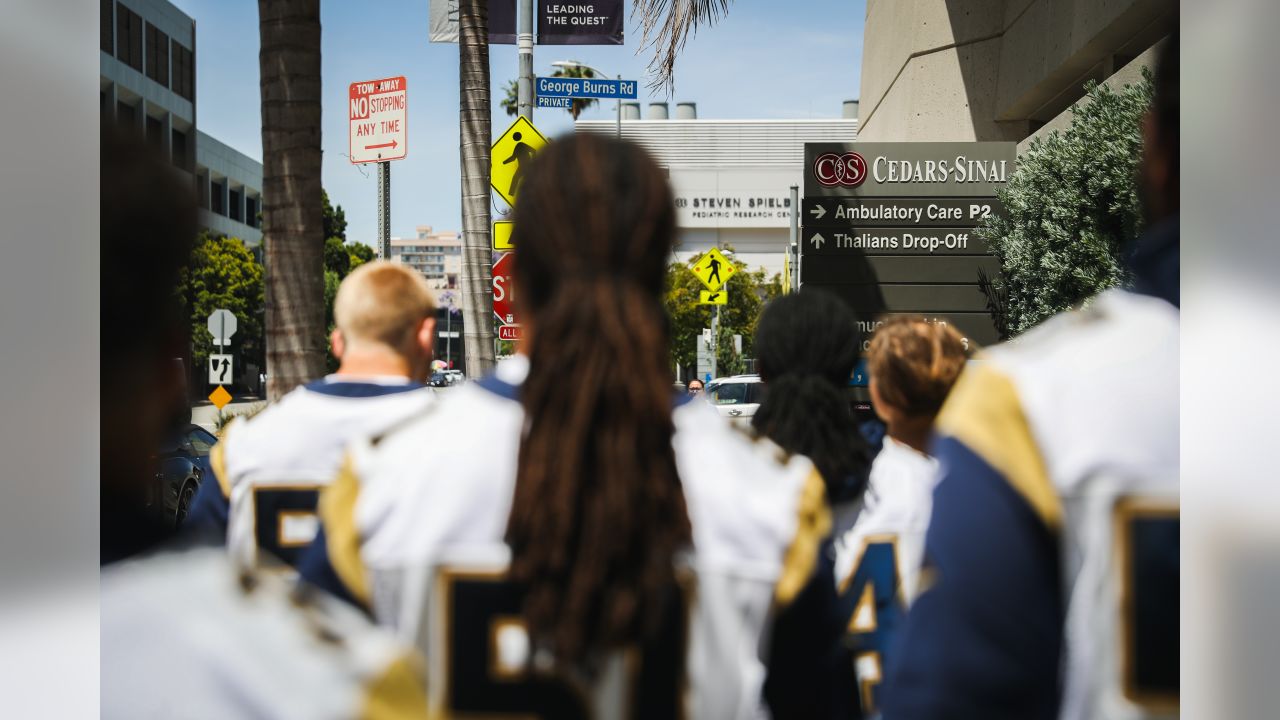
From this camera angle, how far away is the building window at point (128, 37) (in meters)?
31.1

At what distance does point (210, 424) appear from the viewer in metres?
27.1

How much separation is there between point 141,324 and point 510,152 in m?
7.53

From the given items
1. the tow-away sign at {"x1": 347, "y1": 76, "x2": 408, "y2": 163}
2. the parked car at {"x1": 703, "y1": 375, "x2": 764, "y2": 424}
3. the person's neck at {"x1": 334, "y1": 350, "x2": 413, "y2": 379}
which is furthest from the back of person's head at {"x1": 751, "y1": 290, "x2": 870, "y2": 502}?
the parked car at {"x1": 703, "y1": 375, "x2": 764, "y2": 424}

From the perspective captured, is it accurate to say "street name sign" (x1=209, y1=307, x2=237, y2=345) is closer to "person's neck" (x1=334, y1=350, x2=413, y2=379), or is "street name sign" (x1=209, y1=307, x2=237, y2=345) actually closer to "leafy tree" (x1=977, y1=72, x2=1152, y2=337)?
"leafy tree" (x1=977, y1=72, x2=1152, y2=337)

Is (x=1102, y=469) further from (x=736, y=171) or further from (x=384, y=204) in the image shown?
(x=736, y=171)

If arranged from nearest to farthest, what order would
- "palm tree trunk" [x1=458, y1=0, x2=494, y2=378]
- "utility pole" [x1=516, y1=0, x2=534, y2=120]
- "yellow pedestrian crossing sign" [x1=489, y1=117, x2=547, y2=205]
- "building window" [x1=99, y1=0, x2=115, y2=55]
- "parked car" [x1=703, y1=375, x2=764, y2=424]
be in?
"building window" [x1=99, y1=0, x2=115, y2=55]
"yellow pedestrian crossing sign" [x1=489, y1=117, x2=547, y2=205]
"palm tree trunk" [x1=458, y1=0, x2=494, y2=378]
"utility pole" [x1=516, y1=0, x2=534, y2=120]
"parked car" [x1=703, y1=375, x2=764, y2=424]

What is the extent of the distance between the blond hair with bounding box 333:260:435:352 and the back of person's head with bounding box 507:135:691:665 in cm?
205

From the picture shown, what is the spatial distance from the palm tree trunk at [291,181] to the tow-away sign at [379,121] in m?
3.49

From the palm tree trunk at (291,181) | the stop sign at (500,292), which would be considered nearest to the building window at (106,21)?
the palm tree trunk at (291,181)

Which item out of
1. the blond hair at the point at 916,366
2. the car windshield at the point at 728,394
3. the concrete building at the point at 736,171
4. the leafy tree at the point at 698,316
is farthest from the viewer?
the concrete building at the point at 736,171

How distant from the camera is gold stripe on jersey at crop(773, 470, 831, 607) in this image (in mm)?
1519

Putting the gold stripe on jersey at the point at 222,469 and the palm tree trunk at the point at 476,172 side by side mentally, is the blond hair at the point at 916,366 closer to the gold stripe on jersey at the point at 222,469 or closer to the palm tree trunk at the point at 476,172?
the gold stripe on jersey at the point at 222,469
